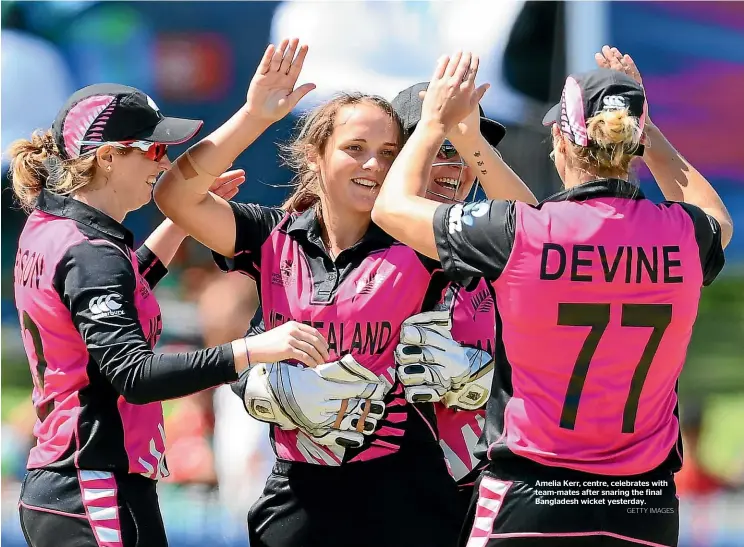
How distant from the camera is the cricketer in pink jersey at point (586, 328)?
204 cm

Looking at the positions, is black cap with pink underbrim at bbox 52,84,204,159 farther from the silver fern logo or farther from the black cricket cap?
the silver fern logo

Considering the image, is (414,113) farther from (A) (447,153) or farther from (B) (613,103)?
(B) (613,103)

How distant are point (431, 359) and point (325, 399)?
0.90 feet

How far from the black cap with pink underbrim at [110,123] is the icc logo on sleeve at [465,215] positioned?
751 mm

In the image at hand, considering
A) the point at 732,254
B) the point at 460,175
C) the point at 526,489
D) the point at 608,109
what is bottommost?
the point at 732,254

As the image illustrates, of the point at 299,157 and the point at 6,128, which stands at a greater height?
the point at 299,157

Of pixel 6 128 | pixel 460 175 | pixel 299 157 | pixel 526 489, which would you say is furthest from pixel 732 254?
pixel 6 128

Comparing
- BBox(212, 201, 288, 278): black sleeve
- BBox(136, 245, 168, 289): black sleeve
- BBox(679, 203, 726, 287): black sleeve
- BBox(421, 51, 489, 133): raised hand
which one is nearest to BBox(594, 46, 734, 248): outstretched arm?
BBox(679, 203, 726, 287): black sleeve

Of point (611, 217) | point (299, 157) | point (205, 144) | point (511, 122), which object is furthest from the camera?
point (511, 122)

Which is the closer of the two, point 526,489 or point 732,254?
point 526,489

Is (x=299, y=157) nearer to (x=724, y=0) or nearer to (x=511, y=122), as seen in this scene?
(x=511, y=122)

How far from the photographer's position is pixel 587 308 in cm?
204

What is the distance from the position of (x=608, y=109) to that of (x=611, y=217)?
0.76ft

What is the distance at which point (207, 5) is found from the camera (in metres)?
4.45
